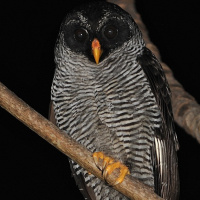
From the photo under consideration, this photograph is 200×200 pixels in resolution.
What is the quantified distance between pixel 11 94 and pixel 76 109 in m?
0.90

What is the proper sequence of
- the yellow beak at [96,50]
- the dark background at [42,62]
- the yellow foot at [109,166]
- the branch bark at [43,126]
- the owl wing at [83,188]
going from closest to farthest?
the branch bark at [43,126]
the yellow foot at [109,166]
the yellow beak at [96,50]
the owl wing at [83,188]
the dark background at [42,62]

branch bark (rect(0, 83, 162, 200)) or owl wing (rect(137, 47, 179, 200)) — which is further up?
branch bark (rect(0, 83, 162, 200))

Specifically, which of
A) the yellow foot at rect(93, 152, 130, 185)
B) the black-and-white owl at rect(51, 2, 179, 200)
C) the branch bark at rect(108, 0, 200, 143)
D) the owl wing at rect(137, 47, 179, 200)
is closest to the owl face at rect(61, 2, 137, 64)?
the black-and-white owl at rect(51, 2, 179, 200)

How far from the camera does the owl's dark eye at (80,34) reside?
3.74m

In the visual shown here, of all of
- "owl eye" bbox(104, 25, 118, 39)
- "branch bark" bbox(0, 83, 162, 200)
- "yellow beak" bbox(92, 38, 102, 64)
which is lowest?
"branch bark" bbox(0, 83, 162, 200)

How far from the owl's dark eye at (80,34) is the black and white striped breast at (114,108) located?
0.52 feet

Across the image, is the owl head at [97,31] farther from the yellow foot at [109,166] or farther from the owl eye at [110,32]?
the yellow foot at [109,166]

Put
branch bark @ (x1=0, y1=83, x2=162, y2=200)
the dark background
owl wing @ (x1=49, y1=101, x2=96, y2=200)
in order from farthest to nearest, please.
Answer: the dark background < owl wing @ (x1=49, y1=101, x2=96, y2=200) < branch bark @ (x1=0, y1=83, x2=162, y2=200)

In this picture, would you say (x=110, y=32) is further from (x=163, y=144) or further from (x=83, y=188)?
(x=83, y=188)

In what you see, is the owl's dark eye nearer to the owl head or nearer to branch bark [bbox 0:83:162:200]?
the owl head

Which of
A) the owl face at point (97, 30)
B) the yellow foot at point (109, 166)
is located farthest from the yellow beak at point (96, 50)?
the yellow foot at point (109, 166)

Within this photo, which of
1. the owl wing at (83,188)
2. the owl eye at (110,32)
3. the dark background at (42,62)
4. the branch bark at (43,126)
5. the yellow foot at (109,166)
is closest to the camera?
the branch bark at (43,126)

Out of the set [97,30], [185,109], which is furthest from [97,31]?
[185,109]

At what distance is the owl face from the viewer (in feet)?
12.1
